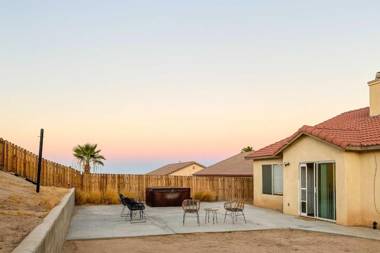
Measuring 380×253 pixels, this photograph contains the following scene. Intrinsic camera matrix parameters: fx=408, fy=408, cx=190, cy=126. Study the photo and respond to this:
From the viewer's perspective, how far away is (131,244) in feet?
33.8

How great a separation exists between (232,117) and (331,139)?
1246 cm

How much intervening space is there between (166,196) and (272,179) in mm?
5366

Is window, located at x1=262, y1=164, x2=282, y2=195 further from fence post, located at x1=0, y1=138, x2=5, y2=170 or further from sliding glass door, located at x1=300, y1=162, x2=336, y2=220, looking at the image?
fence post, located at x1=0, y1=138, x2=5, y2=170

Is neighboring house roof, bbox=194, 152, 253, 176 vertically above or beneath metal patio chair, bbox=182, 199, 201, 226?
above

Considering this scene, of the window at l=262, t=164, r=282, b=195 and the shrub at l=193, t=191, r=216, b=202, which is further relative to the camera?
the shrub at l=193, t=191, r=216, b=202

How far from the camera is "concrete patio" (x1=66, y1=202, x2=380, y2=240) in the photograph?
1200 cm

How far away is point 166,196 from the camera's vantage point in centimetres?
2067

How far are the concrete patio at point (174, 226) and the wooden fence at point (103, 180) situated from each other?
4363mm

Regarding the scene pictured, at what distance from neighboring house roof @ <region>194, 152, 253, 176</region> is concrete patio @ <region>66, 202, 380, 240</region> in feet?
51.0

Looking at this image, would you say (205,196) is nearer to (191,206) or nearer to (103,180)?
(103,180)

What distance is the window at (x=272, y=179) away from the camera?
62.3 ft

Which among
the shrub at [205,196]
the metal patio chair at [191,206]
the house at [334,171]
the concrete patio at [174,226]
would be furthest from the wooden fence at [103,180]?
the metal patio chair at [191,206]

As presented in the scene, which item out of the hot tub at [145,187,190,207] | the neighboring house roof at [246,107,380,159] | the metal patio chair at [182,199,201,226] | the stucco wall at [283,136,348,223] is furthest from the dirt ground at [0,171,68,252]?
the neighboring house roof at [246,107,380,159]

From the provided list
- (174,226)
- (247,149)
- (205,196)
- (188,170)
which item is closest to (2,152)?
(174,226)
